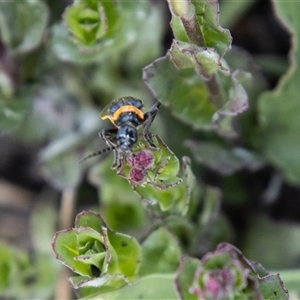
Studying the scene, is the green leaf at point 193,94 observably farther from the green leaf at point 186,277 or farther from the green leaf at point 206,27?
the green leaf at point 186,277

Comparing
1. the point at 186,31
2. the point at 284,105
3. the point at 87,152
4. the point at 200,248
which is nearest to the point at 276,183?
the point at 284,105

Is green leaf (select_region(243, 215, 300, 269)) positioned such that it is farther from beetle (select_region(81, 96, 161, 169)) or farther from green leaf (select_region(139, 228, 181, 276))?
beetle (select_region(81, 96, 161, 169))

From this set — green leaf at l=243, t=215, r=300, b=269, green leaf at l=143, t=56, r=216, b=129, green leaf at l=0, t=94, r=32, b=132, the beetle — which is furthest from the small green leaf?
green leaf at l=243, t=215, r=300, b=269

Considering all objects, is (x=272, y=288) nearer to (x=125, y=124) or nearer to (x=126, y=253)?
(x=126, y=253)

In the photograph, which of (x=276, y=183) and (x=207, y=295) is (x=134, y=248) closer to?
(x=207, y=295)

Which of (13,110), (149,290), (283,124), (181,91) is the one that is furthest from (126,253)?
(283,124)

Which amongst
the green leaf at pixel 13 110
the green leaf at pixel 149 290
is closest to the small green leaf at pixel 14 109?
the green leaf at pixel 13 110

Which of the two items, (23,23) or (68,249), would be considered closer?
(68,249)
